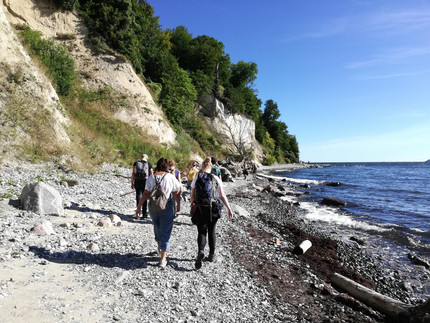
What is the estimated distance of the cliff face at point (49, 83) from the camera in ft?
41.1

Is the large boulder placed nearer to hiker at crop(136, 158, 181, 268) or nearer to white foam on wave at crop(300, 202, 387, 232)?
hiker at crop(136, 158, 181, 268)

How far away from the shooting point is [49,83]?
15617 millimetres

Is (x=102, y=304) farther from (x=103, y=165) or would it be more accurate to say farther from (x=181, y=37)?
(x=181, y=37)

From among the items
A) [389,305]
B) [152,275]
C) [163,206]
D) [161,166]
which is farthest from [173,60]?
[389,305]

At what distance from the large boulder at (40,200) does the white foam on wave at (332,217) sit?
13703 mm

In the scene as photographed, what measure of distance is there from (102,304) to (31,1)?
31269 millimetres

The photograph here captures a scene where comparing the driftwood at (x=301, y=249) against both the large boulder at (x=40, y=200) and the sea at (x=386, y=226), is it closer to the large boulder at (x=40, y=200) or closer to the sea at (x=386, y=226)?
the sea at (x=386, y=226)

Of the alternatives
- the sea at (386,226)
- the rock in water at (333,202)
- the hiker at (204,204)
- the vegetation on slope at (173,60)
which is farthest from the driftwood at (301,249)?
the vegetation on slope at (173,60)

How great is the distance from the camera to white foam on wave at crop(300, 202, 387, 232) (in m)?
13.5

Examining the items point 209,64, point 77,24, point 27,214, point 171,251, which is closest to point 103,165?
point 27,214

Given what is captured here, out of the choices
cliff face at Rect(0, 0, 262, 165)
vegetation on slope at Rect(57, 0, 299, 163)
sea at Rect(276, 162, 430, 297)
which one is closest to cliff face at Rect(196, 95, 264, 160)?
vegetation on slope at Rect(57, 0, 299, 163)

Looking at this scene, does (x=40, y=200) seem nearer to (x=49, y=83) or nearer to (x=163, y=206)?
(x=163, y=206)

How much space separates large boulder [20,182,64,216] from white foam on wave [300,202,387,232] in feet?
45.0

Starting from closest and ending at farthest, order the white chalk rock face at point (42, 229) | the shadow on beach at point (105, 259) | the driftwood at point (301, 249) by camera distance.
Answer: the shadow on beach at point (105, 259) → the white chalk rock face at point (42, 229) → the driftwood at point (301, 249)
